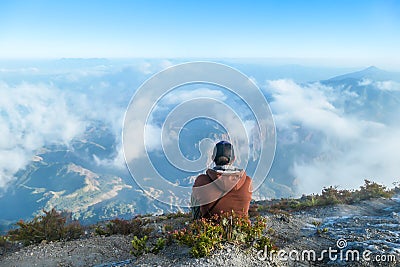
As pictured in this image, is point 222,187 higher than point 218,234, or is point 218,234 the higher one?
point 222,187

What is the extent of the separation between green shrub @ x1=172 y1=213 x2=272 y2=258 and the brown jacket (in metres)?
0.20

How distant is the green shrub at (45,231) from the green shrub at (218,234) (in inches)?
184

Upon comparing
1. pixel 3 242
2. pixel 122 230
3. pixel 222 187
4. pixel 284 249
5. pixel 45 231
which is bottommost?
pixel 3 242

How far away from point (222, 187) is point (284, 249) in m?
2.64

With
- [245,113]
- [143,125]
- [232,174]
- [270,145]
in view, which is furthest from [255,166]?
[143,125]

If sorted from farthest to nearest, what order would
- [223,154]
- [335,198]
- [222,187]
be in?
[335,198] → [223,154] → [222,187]

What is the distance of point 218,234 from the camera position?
6.01 meters

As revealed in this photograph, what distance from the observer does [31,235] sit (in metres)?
8.54

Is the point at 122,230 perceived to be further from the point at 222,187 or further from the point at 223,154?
the point at 223,154

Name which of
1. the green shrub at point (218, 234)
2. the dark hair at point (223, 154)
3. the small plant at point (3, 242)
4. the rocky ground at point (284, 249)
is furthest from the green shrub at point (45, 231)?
the dark hair at point (223, 154)

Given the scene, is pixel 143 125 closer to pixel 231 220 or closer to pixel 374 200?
pixel 231 220

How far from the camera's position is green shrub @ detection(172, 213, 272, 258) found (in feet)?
18.8

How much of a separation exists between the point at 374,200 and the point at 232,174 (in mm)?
10694

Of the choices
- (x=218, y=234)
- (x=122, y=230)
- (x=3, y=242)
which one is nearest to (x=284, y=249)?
(x=218, y=234)
